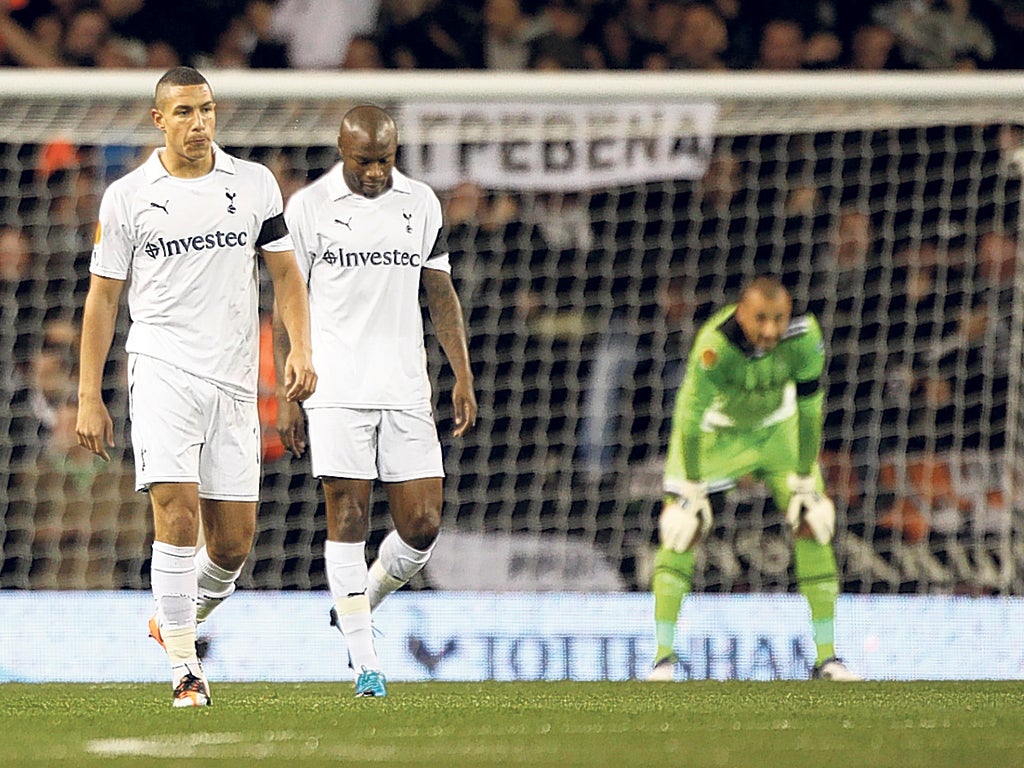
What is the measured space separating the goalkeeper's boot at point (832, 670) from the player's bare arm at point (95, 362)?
329cm

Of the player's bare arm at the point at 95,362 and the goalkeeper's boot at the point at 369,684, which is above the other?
the player's bare arm at the point at 95,362

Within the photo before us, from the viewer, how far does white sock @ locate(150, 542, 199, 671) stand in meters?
6.42

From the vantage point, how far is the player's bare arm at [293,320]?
6.65 m

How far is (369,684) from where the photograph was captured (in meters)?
7.00

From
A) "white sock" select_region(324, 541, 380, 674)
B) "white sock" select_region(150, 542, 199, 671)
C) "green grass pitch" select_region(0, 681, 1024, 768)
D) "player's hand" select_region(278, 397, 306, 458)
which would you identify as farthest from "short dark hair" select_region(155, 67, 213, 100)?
"green grass pitch" select_region(0, 681, 1024, 768)

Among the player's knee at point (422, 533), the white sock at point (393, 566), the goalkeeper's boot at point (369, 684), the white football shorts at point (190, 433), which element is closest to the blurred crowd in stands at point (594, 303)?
the white sock at point (393, 566)

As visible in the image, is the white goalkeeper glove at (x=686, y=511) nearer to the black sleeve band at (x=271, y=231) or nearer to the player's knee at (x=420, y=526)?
the player's knee at (x=420, y=526)

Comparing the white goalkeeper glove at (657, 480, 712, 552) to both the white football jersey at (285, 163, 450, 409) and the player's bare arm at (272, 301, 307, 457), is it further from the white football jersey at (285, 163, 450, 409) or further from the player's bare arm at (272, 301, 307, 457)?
the player's bare arm at (272, 301, 307, 457)

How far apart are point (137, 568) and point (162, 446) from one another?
3.33 metres

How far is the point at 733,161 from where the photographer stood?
10.5 meters

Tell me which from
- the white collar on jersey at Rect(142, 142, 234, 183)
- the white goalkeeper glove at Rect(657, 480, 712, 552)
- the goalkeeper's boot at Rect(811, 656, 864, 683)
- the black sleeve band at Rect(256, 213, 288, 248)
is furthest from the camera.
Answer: the white goalkeeper glove at Rect(657, 480, 712, 552)

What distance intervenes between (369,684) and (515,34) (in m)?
5.12

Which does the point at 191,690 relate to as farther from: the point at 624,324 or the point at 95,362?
the point at 624,324

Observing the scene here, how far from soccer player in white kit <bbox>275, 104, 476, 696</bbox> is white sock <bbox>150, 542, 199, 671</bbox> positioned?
0.84m
